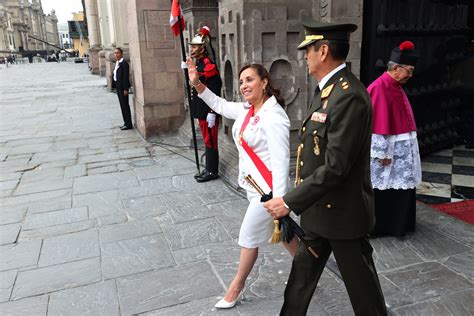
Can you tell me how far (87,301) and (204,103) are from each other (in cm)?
329

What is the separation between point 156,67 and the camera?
8945 mm

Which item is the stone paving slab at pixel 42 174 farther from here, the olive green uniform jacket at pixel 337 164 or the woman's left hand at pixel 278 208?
the olive green uniform jacket at pixel 337 164

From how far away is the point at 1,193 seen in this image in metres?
5.93

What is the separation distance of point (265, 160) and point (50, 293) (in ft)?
6.97

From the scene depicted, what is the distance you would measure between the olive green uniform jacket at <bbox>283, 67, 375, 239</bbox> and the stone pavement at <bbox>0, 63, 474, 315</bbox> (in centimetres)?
104

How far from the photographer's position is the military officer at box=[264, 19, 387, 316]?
203 cm

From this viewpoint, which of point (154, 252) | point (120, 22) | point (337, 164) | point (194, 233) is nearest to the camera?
point (337, 164)

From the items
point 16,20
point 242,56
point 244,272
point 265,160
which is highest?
point 16,20

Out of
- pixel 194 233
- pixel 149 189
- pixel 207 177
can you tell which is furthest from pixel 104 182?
pixel 194 233

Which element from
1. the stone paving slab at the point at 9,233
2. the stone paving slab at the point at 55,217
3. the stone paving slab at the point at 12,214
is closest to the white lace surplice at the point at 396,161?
the stone paving slab at the point at 55,217

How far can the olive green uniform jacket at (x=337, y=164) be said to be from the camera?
6.61ft

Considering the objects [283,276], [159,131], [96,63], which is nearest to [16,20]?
[96,63]

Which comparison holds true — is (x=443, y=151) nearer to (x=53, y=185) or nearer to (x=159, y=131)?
(x=159, y=131)

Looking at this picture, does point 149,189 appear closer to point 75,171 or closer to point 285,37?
point 75,171
